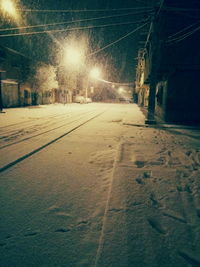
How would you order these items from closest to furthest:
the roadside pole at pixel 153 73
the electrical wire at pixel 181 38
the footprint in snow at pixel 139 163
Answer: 1. the footprint in snow at pixel 139 163
2. the electrical wire at pixel 181 38
3. the roadside pole at pixel 153 73

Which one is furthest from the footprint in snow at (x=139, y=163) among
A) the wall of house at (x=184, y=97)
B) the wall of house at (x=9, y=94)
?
the wall of house at (x=9, y=94)

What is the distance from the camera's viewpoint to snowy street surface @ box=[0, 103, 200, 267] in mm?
1740

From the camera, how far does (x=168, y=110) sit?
35.0 feet

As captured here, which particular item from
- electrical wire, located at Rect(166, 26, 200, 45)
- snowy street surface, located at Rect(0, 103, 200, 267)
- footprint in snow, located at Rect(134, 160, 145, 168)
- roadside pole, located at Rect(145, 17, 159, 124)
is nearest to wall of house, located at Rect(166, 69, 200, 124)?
roadside pole, located at Rect(145, 17, 159, 124)

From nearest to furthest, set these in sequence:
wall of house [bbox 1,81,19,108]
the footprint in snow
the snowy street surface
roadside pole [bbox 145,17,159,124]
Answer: the snowy street surface
the footprint in snow
roadside pole [bbox 145,17,159,124]
wall of house [bbox 1,81,19,108]

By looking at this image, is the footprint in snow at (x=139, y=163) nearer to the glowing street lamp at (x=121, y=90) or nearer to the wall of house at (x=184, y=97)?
the wall of house at (x=184, y=97)

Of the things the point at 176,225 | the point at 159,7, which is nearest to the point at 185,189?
the point at 176,225

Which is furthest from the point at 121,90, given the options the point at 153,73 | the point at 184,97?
the point at 184,97

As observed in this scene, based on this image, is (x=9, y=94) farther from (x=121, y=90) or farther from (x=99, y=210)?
(x=121, y=90)

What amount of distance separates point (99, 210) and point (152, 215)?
72 cm

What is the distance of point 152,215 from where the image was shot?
236cm

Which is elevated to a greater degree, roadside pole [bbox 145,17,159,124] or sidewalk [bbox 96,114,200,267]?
roadside pole [bbox 145,17,159,124]

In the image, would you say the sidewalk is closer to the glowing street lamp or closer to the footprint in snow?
the footprint in snow

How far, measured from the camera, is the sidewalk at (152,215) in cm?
174
